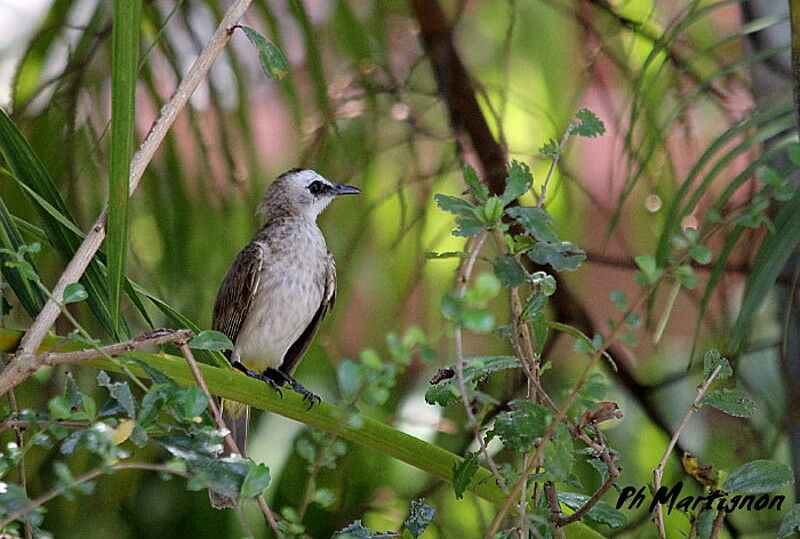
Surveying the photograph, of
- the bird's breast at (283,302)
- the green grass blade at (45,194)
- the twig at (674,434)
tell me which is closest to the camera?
the twig at (674,434)

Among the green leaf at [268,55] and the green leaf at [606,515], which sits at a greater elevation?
the green leaf at [268,55]

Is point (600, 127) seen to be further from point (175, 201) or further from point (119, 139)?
point (175, 201)

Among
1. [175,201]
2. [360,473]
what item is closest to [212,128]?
[175,201]

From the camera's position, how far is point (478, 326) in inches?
27.8

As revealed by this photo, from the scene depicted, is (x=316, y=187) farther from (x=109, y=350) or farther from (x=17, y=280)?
(x=109, y=350)

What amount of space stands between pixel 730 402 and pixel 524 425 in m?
0.20

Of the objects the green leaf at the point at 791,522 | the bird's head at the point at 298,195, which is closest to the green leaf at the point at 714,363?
the green leaf at the point at 791,522

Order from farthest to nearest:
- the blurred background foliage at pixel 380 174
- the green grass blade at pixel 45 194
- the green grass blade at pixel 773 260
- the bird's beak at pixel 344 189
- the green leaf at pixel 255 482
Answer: the bird's beak at pixel 344 189
the blurred background foliage at pixel 380 174
the green grass blade at pixel 773 260
the green grass blade at pixel 45 194
the green leaf at pixel 255 482

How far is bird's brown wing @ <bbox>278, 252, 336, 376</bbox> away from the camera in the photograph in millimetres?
2281

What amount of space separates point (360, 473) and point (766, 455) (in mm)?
738

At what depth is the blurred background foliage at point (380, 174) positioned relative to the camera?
178 centimetres

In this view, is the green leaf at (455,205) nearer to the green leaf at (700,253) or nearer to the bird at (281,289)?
the green leaf at (700,253)

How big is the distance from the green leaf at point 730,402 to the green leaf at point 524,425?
16 centimetres

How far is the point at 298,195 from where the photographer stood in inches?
92.5
